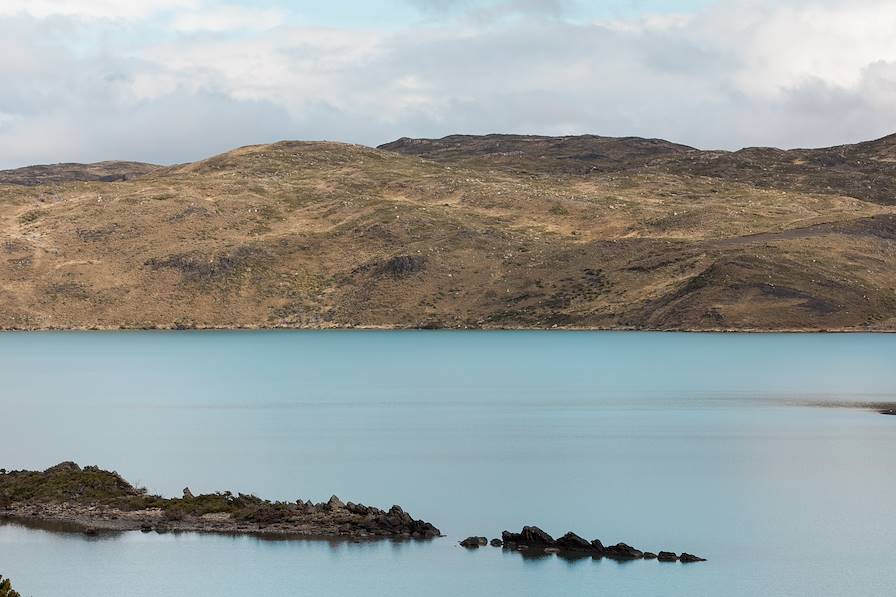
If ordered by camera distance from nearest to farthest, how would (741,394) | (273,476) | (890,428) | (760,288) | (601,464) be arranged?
1. (273,476)
2. (601,464)
3. (890,428)
4. (741,394)
5. (760,288)

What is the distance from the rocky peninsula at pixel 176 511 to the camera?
4291 centimetres

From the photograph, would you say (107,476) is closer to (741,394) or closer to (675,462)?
(675,462)

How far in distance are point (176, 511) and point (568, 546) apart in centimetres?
1407

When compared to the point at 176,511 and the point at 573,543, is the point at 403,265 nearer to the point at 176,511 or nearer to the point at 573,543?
the point at 176,511

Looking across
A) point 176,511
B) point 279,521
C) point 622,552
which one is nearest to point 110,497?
point 176,511

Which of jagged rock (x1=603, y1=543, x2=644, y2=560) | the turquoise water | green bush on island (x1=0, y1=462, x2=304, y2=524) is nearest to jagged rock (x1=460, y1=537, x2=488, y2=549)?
the turquoise water

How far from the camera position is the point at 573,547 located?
40.2 metres

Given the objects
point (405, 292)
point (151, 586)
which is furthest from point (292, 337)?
point (151, 586)

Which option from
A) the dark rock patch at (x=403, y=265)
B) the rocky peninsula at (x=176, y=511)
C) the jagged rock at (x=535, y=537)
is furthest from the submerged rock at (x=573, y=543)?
the dark rock patch at (x=403, y=265)

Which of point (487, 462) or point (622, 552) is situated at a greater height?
point (487, 462)

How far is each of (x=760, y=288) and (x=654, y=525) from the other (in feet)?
436

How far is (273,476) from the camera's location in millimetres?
53375

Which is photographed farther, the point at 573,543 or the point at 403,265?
the point at 403,265

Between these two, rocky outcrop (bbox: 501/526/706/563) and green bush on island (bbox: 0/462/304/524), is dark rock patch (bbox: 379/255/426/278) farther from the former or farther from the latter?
rocky outcrop (bbox: 501/526/706/563)
